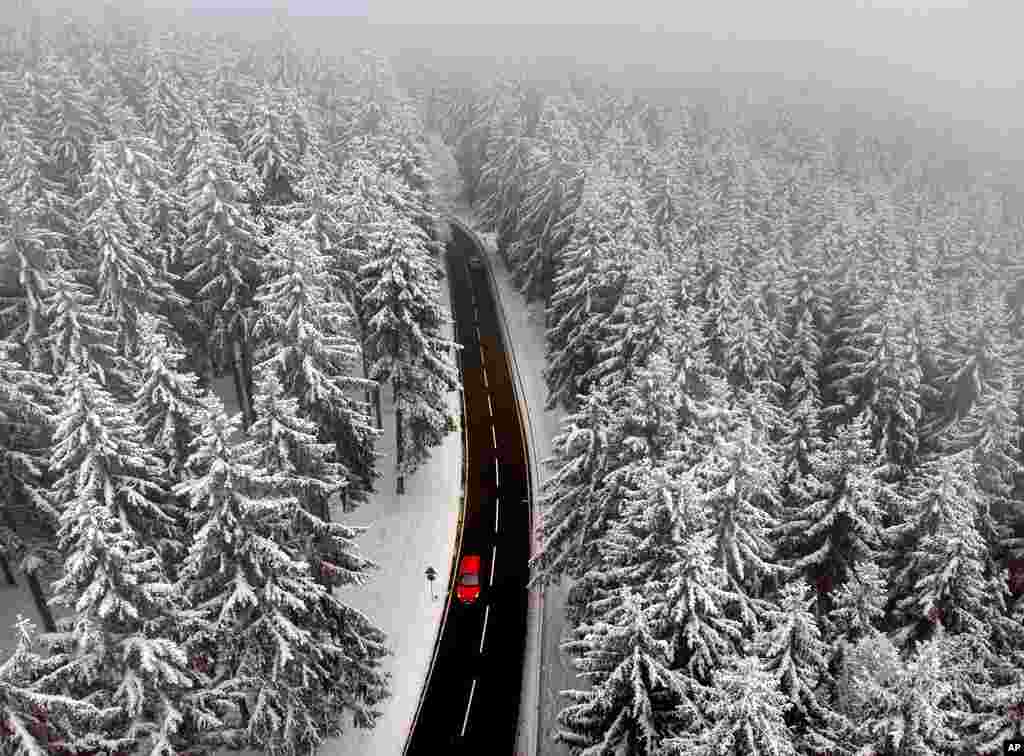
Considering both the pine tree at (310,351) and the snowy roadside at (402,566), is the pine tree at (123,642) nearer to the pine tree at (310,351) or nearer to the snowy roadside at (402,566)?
the snowy roadside at (402,566)

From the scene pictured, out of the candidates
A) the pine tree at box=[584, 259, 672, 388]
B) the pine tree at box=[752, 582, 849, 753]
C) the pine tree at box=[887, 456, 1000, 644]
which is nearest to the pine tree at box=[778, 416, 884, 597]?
the pine tree at box=[887, 456, 1000, 644]

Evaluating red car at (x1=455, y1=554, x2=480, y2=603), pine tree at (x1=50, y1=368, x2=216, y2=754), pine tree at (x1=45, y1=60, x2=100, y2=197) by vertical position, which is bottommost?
red car at (x1=455, y1=554, x2=480, y2=603)

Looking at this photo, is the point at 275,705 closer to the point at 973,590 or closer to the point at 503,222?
the point at 973,590

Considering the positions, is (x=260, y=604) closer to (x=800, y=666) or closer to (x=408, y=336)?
(x=800, y=666)

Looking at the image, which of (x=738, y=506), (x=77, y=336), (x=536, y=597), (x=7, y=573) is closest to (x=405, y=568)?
(x=536, y=597)

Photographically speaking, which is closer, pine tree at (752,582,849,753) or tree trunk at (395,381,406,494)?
pine tree at (752,582,849,753)

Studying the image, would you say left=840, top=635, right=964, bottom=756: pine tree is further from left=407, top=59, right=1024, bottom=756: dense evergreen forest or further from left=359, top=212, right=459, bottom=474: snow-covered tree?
left=359, top=212, right=459, bottom=474: snow-covered tree
